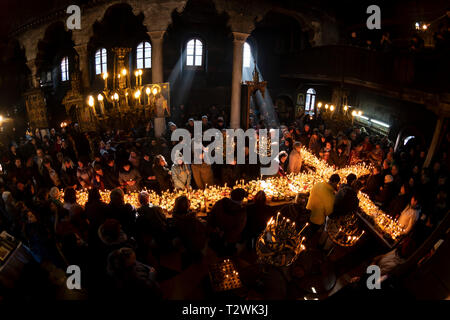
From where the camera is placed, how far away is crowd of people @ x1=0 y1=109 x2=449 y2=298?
3.93 metres

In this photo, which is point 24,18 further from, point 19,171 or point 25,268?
point 25,268

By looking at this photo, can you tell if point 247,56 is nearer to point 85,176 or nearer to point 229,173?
point 229,173

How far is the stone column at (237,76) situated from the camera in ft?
40.4

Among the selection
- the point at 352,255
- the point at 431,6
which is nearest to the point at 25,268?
the point at 352,255

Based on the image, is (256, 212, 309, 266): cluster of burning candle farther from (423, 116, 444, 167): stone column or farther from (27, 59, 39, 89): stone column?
(27, 59, 39, 89): stone column

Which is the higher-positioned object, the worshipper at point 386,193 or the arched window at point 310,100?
the arched window at point 310,100

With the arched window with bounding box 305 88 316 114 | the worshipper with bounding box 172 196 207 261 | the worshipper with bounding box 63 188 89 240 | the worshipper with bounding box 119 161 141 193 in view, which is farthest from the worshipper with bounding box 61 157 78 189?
the arched window with bounding box 305 88 316 114

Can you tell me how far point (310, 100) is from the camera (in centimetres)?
1948

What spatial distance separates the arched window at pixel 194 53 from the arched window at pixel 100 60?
606 centimetres

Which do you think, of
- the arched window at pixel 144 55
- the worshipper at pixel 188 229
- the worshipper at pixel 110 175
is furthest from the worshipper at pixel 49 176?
the arched window at pixel 144 55

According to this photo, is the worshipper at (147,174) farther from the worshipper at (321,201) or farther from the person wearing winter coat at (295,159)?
the worshipper at (321,201)

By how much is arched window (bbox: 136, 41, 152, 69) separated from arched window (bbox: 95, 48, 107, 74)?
99.4 inches

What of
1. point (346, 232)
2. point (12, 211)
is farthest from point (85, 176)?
point (346, 232)

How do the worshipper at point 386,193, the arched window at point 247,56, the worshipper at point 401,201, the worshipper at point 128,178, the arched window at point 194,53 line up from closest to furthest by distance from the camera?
the worshipper at point 401,201 → the worshipper at point 128,178 → the worshipper at point 386,193 → the arched window at point 194,53 → the arched window at point 247,56
